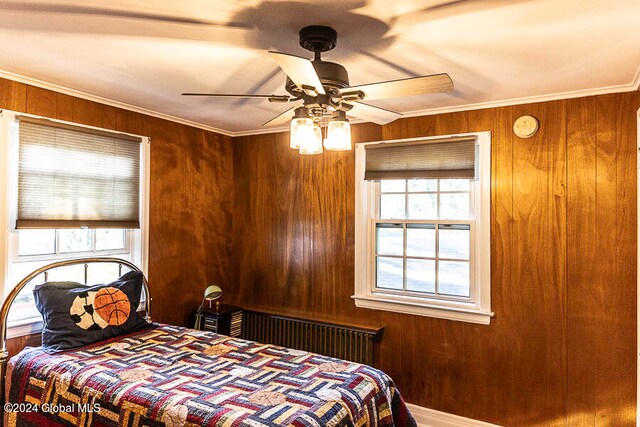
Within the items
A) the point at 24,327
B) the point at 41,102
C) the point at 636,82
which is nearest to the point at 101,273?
the point at 24,327

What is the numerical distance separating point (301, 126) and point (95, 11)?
0.97 m

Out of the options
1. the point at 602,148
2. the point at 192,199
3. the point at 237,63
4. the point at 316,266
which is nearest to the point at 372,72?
the point at 237,63

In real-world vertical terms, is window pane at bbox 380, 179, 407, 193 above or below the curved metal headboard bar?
above

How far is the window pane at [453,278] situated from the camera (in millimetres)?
3250

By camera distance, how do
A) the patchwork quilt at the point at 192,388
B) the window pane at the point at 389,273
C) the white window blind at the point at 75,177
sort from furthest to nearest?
1. the window pane at the point at 389,273
2. the white window blind at the point at 75,177
3. the patchwork quilt at the point at 192,388

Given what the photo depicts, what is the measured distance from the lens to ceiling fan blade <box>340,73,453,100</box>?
1.63m

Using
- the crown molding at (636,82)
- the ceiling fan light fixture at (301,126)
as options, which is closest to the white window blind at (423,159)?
the crown molding at (636,82)

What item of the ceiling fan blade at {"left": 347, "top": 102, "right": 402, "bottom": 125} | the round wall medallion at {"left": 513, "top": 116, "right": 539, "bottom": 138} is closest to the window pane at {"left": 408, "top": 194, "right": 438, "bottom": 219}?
the round wall medallion at {"left": 513, "top": 116, "right": 539, "bottom": 138}

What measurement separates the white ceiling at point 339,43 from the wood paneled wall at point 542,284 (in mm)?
329

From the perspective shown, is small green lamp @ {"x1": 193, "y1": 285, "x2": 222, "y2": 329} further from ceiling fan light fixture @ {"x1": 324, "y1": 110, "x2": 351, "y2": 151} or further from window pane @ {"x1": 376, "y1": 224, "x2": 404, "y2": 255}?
ceiling fan light fixture @ {"x1": 324, "y1": 110, "x2": 351, "y2": 151}

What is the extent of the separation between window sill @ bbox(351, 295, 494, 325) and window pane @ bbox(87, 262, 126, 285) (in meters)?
1.95

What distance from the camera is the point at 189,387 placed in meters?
2.08

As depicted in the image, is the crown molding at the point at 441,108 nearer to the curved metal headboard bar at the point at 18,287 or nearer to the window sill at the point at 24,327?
the curved metal headboard bar at the point at 18,287

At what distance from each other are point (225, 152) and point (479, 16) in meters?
2.97
